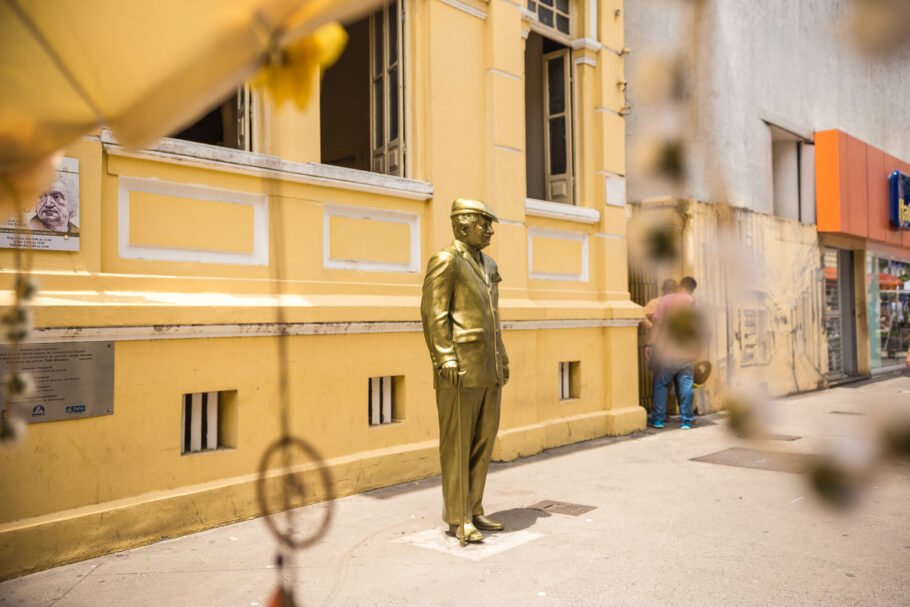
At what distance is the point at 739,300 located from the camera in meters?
0.85

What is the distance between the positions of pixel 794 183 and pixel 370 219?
1070cm

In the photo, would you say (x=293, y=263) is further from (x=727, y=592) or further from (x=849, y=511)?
(x=849, y=511)

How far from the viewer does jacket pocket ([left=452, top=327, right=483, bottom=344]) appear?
4.77m

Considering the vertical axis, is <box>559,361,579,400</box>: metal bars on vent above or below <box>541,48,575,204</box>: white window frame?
below

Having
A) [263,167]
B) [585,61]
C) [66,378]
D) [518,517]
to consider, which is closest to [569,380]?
[518,517]

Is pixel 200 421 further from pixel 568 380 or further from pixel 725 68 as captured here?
pixel 725 68

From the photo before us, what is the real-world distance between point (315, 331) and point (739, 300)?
17.2 ft

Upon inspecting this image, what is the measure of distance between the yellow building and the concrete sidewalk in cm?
45

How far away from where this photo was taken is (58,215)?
461 cm

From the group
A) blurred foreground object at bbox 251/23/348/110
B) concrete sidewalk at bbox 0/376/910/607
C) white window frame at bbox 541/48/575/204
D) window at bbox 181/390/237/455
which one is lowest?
concrete sidewalk at bbox 0/376/910/607

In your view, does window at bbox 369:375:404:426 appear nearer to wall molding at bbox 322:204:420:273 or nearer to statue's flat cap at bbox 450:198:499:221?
wall molding at bbox 322:204:420:273

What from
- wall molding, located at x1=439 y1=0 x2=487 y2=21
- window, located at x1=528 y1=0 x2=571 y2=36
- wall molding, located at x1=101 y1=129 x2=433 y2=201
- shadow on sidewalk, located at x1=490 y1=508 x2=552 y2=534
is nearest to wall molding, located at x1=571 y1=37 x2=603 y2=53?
window, located at x1=528 y1=0 x2=571 y2=36

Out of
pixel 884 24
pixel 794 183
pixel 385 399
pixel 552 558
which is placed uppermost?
pixel 794 183

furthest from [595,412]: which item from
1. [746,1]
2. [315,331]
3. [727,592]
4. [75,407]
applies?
[746,1]
